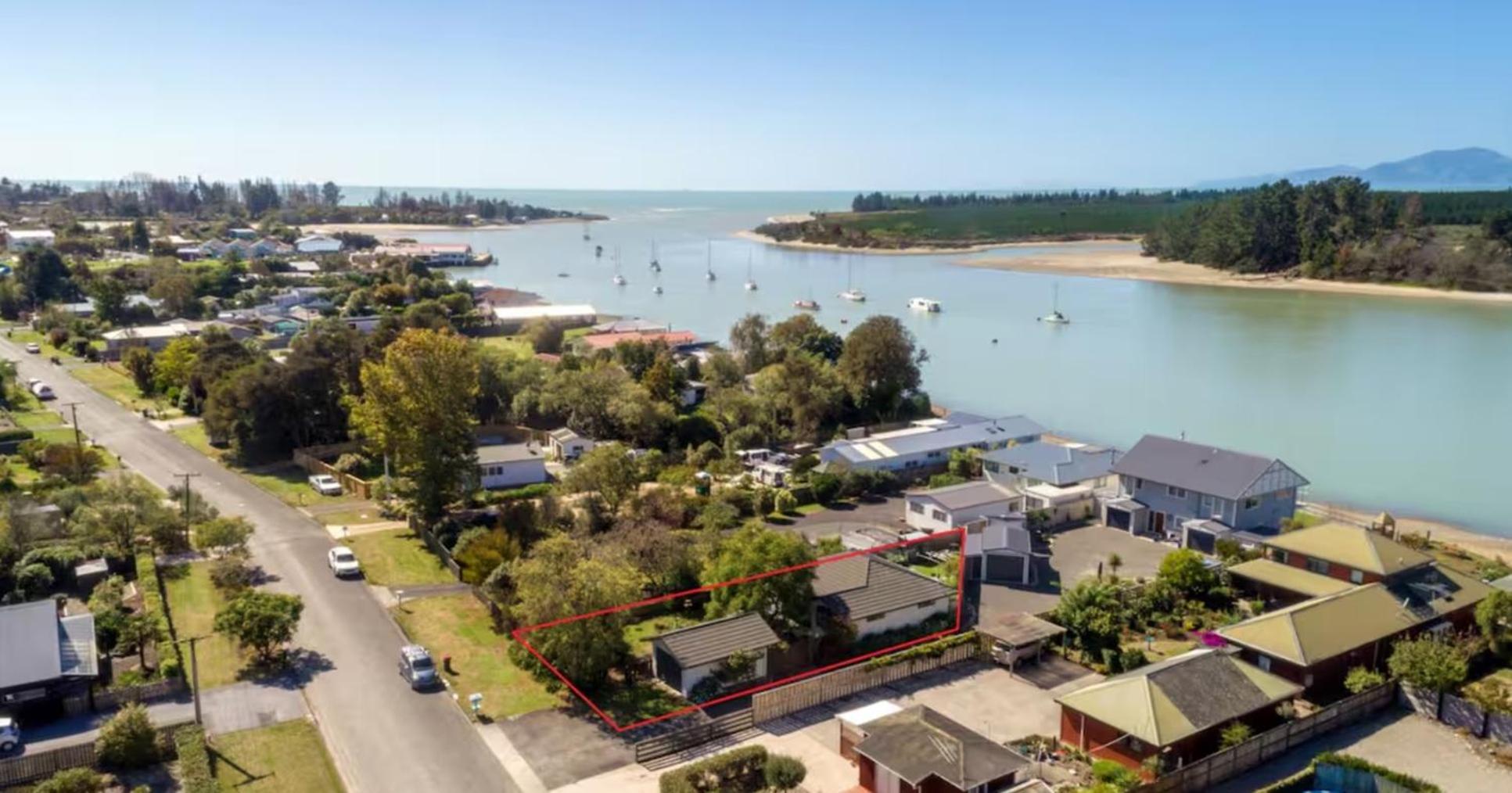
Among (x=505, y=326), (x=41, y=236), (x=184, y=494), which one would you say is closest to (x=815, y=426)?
(x=184, y=494)

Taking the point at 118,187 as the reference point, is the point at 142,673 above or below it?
below

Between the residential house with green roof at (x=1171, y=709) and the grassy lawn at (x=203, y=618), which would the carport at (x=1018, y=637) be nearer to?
the residential house with green roof at (x=1171, y=709)

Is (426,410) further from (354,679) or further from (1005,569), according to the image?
(1005,569)

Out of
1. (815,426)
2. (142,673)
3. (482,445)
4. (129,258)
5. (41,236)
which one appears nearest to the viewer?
(142,673)

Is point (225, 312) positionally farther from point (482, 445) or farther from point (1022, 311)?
point (1022, 311)

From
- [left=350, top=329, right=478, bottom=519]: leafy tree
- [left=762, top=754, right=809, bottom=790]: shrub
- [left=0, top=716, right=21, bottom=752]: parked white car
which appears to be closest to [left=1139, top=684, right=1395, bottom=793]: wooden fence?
[left=762, top=754, right=809, bottom=790]: shrub

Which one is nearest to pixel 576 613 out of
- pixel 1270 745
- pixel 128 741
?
pixel 128 741
